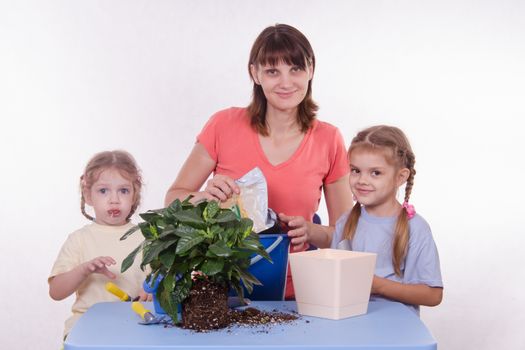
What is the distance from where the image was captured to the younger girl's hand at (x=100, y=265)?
2061 mm

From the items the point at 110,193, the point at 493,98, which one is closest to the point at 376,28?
the point at 493,98

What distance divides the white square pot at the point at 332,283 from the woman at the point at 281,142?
2.37 ft

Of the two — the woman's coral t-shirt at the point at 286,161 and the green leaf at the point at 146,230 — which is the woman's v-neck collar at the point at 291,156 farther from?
the green leaf at the point at 146,230

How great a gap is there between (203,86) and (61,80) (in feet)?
2.07

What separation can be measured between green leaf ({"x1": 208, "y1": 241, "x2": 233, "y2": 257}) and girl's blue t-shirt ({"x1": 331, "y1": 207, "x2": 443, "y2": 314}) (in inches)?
22.2

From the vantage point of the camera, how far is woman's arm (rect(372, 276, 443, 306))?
1.85 meters

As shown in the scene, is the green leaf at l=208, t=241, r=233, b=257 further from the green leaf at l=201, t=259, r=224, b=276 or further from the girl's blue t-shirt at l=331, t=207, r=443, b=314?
the girl's blue t-shirt at l=331, t=207, r=443, b=314

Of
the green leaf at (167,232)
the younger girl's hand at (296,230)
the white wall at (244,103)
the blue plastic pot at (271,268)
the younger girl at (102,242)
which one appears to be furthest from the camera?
the white wall at (244,103)

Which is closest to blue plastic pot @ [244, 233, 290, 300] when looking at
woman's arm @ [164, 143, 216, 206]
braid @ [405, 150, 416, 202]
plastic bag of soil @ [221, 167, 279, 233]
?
plastic bag of soil @ [221, 167, 279, 233]

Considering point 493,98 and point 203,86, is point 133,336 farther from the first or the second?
point 493,98

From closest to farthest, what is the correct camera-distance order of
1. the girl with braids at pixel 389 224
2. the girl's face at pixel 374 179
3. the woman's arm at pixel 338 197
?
the girl with braids at pixel 389 224
the girl's face at pixel 374 179
the woman's arm at pixel 338 197

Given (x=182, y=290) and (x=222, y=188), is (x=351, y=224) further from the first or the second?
(x=182, y=290)

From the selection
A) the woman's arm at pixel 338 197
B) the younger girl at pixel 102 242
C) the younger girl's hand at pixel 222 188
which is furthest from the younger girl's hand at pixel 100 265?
the woman's arm at pixel 338 197

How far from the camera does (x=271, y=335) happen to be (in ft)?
4.62
